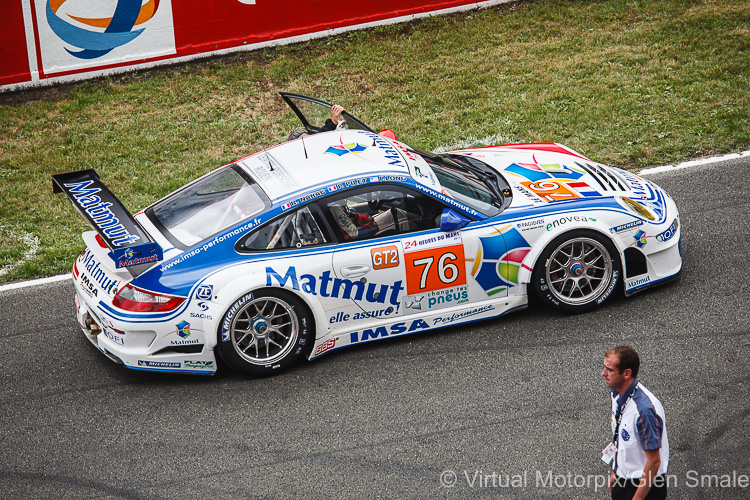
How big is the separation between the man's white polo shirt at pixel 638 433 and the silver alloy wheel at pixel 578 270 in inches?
89.8

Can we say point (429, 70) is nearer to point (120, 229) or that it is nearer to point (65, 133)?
point (65, 133)

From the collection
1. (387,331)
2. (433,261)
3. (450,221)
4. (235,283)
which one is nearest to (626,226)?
(450,221)

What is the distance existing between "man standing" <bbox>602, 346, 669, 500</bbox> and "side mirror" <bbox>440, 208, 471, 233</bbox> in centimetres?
211

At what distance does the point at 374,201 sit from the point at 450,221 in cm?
58

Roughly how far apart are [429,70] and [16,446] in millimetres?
7898

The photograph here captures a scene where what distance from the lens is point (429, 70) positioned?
36.5 feet

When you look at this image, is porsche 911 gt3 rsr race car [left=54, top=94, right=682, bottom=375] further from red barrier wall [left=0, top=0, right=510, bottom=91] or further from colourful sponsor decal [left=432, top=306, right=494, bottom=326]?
red barrier wall [left=0, top=0, right=510, bottom=91]

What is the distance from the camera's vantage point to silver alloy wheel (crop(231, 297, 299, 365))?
5359 millimetres

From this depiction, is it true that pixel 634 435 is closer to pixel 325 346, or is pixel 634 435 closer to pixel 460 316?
pixel 460 316

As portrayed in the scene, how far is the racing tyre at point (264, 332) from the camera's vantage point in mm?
5301

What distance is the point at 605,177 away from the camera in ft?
21.3

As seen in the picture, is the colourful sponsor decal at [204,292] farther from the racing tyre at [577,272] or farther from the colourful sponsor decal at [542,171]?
the colourful sponsor decal at [542,171]

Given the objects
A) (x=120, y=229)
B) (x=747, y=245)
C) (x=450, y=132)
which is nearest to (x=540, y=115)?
(x=450, y=132)

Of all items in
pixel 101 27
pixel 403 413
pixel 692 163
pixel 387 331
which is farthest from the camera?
pixel 101 27
